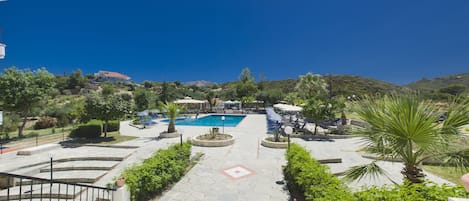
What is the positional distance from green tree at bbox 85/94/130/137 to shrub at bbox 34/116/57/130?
11.9 meters

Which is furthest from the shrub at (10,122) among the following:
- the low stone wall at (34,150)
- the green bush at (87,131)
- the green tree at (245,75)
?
the green tree at (245,75)

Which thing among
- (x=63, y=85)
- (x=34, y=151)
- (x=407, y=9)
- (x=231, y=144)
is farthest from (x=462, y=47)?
(x=63, y=85)

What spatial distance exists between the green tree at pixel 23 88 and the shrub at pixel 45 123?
7.05 meters

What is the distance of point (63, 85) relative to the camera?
176ft

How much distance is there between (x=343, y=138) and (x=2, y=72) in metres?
22.7

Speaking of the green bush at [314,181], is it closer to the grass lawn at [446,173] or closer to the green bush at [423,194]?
the green bush at [423,194]

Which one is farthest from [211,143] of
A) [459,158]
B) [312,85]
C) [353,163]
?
[312,85]

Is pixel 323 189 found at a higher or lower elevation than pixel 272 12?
lower

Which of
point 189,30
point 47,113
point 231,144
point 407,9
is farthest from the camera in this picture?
point 189,30

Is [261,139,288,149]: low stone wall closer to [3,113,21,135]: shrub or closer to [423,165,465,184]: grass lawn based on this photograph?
[423,165,465,184]: grass lawn

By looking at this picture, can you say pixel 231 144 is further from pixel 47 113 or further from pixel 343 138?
pixel 47 113

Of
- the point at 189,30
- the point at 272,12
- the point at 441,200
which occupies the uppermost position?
the point at 189,30

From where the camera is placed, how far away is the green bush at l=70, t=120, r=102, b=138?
12039 mm

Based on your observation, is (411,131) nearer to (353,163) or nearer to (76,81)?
(353,163)
